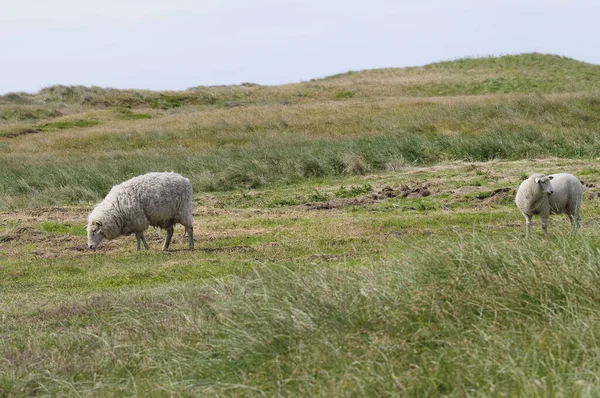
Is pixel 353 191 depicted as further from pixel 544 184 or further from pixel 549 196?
pixel 544 184

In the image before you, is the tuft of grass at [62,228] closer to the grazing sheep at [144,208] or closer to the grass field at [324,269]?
the grass field at [324,269]

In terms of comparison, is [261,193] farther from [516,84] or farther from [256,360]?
[516,84]

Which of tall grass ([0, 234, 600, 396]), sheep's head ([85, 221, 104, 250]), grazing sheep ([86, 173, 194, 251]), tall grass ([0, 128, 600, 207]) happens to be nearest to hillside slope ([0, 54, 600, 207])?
tall grass ([0, 128, 600, 207])

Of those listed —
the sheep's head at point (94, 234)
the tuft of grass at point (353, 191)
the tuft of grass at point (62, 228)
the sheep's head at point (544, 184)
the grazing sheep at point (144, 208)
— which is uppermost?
the sheep's head at point (544, 184)

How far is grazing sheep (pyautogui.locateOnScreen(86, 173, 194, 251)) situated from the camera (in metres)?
16.2

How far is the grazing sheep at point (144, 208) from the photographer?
53.2 ft

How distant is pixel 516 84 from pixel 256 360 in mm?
57140

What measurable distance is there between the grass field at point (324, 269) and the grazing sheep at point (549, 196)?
58cm

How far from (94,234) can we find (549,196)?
9.10 meters

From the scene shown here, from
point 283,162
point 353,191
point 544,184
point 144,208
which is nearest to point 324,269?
A: point 544,184

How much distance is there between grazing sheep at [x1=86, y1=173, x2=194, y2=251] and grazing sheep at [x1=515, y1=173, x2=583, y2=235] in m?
6.75

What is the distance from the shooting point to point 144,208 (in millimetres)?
16281

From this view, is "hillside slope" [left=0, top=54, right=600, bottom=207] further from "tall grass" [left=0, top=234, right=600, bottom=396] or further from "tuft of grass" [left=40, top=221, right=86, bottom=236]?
"tall grass" [left=0, top=234, right=600, bottom=396]

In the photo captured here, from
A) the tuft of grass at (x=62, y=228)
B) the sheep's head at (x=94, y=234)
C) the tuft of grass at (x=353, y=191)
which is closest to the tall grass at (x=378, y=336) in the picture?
the sheep's head at (x=94, y=234)
